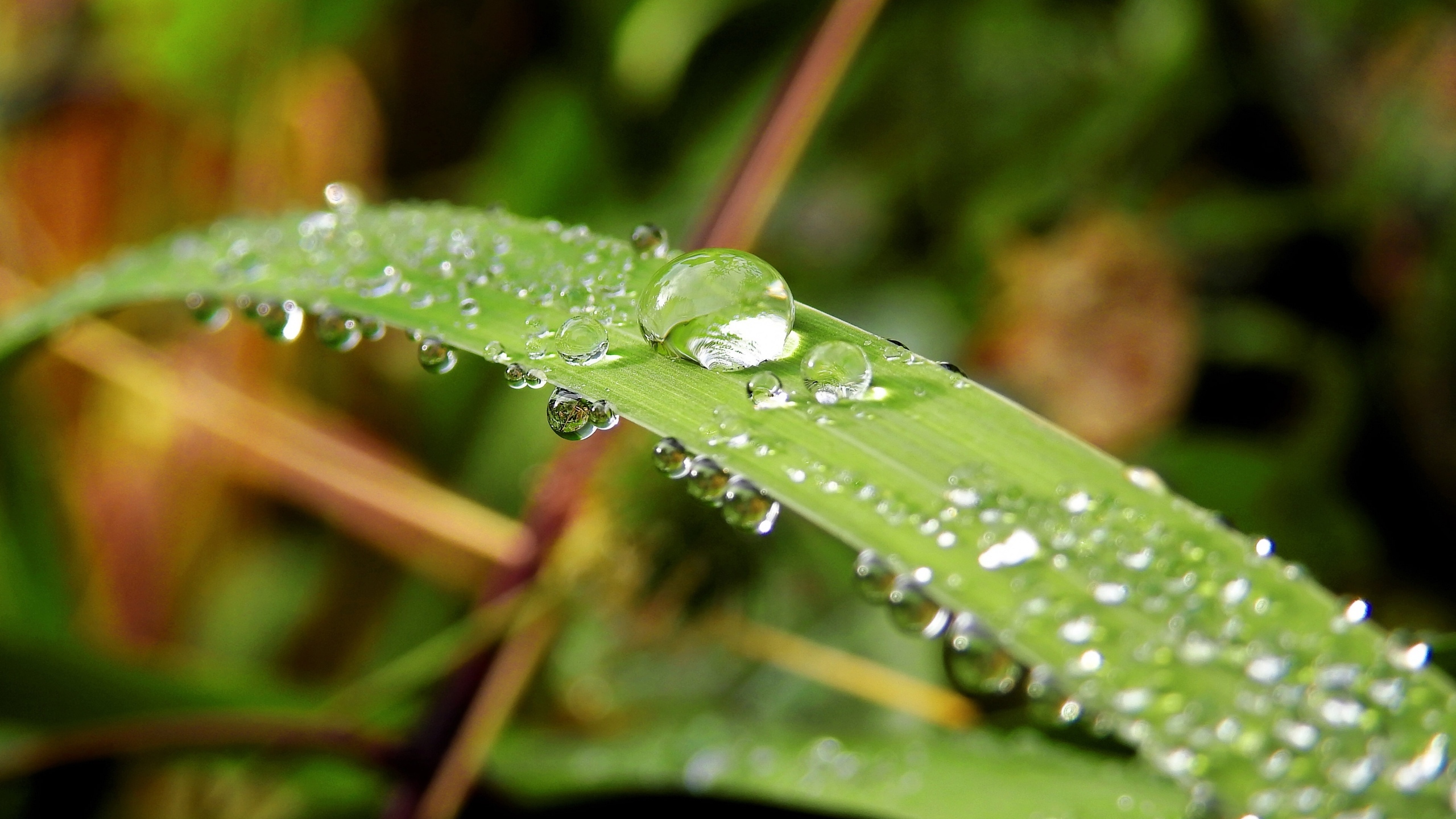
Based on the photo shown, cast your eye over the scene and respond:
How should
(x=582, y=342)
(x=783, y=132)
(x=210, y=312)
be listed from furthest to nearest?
(x=783, y=132)
(x=210, y=312)
(x=582, y=342)

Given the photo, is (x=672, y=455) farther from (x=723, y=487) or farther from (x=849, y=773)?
(x=849, y=773)

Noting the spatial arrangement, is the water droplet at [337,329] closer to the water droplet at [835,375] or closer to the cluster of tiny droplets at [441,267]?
the cluster of tiny droplets at [441,267]

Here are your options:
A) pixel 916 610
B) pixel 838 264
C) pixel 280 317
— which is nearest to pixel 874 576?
pixel 916 610

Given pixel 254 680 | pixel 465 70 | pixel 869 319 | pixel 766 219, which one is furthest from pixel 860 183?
pixel 254 680

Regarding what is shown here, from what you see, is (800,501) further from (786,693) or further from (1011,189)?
(1011,189)

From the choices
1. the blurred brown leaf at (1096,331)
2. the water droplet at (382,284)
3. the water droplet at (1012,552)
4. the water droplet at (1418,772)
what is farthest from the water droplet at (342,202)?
the blurred brown leaf at (1096,331)

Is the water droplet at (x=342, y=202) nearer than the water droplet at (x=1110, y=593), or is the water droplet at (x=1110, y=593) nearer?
the water droplet at (x=1110, y=593)

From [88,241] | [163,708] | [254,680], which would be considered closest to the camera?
[163,708]
